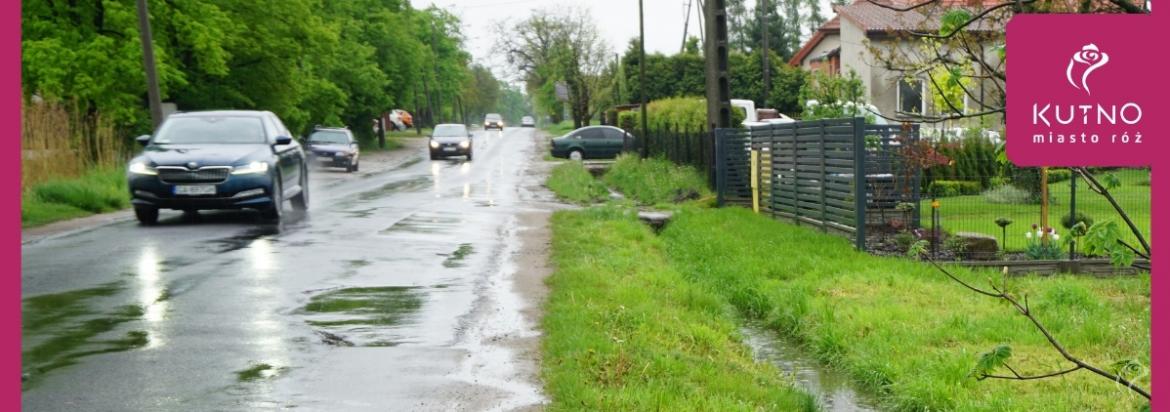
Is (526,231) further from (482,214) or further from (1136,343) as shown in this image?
(1136,343)

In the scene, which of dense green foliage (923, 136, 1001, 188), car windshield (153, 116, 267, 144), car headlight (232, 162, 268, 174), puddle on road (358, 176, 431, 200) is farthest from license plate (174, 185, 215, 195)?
dense green foliage (923, 136, 1001, 188)

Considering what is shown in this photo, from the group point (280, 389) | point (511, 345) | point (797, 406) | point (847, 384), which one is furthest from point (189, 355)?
point (847, 384)

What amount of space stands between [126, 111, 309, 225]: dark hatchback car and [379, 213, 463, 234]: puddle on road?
1763mm

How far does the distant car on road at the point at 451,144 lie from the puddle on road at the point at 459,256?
35547 mm

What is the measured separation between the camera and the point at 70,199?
20172 mm

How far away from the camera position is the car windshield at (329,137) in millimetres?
42500

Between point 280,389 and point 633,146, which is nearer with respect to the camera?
point 280,389

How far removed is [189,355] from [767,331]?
15.0 ft

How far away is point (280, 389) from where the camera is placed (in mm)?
6488

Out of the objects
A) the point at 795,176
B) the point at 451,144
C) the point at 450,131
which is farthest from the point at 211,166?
the point at 450,131

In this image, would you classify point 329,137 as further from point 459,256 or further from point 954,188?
point 459,256

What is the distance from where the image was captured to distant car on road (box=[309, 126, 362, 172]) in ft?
137

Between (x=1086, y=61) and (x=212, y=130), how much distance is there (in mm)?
16006

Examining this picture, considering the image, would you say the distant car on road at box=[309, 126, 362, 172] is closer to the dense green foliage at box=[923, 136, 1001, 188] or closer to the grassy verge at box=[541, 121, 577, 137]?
the dense green foliage at box=[923, 136, 1001, 188]
